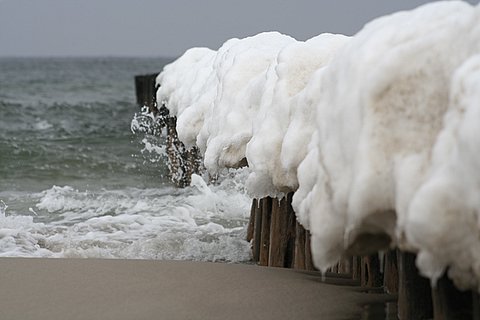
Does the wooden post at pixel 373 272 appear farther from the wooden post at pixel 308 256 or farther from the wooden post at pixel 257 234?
the wooden post at pixel 257 234

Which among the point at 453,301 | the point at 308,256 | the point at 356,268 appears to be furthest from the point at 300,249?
the point at 453,301

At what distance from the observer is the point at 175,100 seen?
13406 mm

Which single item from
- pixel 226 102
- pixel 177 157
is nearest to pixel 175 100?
pixel 177 157

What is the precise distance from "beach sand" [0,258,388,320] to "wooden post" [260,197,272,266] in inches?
31.7

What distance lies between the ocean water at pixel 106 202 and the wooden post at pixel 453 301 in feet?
13.9

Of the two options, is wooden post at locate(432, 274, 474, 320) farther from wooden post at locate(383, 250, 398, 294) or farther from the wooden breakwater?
the wooden breakwater

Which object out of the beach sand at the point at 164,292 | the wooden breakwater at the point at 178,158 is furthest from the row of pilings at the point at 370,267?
the wooden breakwater at the point at 178,158

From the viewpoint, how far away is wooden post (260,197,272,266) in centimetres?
802

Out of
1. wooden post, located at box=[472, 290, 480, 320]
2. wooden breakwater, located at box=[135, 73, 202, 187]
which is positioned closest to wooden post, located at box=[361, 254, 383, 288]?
wooden post, located at box=[472, 290, 480, 320]

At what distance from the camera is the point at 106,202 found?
1320 cm

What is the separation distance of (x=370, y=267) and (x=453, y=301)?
1.85 m

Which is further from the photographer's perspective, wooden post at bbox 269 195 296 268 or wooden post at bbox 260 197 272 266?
wooden post at bbox 260 197 272 266

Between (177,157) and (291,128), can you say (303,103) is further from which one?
(177,157)

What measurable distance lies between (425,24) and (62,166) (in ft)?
47.2
